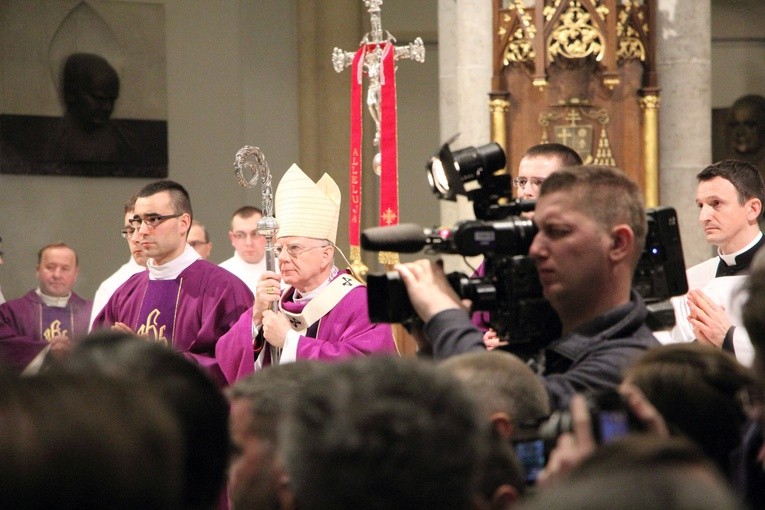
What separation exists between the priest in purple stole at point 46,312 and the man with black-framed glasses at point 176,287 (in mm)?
1236

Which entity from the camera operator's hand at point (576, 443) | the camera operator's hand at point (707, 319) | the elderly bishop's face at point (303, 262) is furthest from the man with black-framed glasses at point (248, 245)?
the camera operator's hand at point (576, 443)

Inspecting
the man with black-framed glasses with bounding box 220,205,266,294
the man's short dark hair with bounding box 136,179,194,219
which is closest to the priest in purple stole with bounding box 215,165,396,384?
the man's short dark hair with bounding box 136,179,194,219

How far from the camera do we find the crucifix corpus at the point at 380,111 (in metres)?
7.23

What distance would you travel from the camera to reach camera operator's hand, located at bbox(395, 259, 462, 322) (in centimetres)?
305

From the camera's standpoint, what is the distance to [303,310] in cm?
584

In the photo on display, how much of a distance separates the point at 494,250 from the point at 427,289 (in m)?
0.19

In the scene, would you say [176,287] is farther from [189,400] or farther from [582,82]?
[189,400]

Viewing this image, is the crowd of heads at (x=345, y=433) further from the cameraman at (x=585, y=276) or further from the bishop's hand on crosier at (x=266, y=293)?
the bishop's hand on crosier at (x=266, y=293)

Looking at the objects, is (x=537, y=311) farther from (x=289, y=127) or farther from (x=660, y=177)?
(x=289, y=127)

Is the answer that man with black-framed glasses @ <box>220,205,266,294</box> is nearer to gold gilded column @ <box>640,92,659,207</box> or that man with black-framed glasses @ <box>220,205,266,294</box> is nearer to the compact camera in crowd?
gold gilded column @ <box>640,92,659,207</box>

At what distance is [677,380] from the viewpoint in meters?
2.35

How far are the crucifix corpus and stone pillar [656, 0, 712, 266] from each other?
1823 mm

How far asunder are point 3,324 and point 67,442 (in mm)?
6861

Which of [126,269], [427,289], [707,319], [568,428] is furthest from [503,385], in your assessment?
[126,269]
